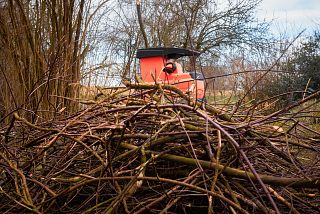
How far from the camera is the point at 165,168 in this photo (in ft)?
4.85

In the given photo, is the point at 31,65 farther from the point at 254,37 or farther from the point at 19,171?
the point at 254,37

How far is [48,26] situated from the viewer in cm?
402

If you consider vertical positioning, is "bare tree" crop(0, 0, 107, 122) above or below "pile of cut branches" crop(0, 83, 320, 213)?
above

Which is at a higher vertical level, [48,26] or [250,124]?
[48,26]

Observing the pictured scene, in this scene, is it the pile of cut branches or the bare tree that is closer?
the pile of cut branches

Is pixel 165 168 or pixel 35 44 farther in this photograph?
pixel 35 44

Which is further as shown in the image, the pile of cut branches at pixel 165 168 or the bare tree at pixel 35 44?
the bare tree at pixel 35 44

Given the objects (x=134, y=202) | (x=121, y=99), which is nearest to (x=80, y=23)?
(x=121, y=99)

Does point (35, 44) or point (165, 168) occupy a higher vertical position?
point (35, 44)

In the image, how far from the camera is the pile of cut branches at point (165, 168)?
51.5 inches

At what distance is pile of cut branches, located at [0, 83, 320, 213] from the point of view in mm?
1309

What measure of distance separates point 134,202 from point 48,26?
2996 millimetres

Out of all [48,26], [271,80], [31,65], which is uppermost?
[48,26]

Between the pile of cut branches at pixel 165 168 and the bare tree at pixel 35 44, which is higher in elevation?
the bare tree at pixel 35 44
